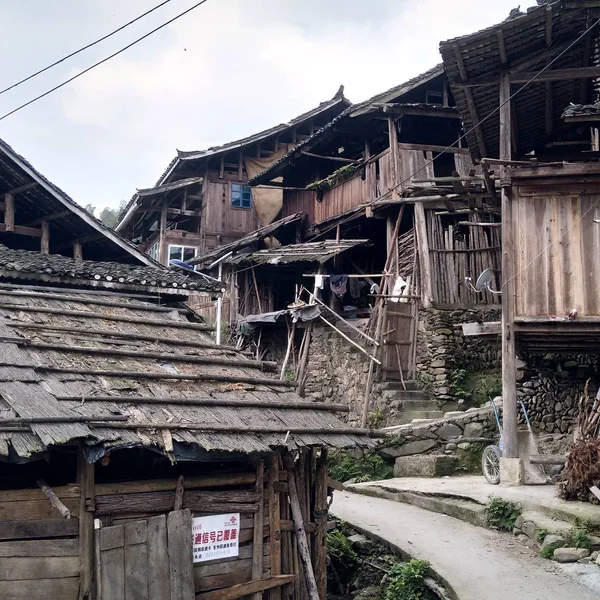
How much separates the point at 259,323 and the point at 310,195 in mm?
4639

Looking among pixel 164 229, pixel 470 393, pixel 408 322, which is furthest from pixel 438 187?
pixel 164 229

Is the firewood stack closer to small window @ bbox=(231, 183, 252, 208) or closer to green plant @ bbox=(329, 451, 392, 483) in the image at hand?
green plant @ bbox=(329, 451, 392, 483)

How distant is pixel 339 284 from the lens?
18.6 meters

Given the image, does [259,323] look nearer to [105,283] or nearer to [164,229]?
[164,229]

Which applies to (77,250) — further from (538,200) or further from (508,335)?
(538,200)

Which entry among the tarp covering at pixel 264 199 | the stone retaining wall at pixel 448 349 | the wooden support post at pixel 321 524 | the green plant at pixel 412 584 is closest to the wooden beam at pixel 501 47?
the wooden support post at pixel 321 524

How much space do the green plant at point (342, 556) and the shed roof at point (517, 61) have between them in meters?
7.66

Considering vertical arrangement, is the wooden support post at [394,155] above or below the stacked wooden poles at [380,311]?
above

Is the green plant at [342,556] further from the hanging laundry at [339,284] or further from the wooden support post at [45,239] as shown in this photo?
the hanging laundry at [339,284]

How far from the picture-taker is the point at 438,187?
623 inches

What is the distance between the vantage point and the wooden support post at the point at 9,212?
11227 mm

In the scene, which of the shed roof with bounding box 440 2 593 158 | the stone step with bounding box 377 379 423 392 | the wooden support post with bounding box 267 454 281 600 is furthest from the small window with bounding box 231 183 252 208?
the wooden support post with bounding box 267 454 281 600

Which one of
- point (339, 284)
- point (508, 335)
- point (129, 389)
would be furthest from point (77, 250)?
point (339, 284)

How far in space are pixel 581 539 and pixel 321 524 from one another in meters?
3.31
